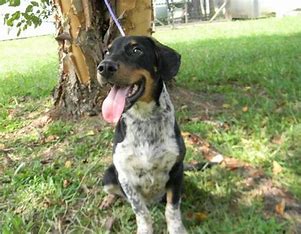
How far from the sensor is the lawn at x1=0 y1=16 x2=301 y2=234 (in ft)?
11.2

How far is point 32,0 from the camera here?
217 inches

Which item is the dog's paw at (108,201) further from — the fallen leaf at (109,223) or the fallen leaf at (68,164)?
the fallen leaf at (68,164)

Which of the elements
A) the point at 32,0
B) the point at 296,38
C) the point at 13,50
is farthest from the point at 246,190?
the point at 13,50

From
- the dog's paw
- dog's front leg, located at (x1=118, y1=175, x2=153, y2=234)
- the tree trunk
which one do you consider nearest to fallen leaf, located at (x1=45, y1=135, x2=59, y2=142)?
the tree trunk

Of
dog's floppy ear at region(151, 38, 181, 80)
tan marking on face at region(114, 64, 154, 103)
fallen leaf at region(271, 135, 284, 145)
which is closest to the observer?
tan marking on face at region(114, 64, 154, 103)

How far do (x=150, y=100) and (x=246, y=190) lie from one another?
3.62 feet

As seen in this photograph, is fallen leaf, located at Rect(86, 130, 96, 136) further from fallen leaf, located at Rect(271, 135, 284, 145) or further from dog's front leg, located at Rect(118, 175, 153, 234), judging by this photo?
fallen leaf, located at Rect(271, 135, 284, 145)

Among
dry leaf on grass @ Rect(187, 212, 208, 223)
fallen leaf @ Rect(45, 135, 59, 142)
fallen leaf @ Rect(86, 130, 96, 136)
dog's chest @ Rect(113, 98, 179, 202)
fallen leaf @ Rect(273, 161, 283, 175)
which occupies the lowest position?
dry leaf on grass @ Rect(187, 212, 208, 223)

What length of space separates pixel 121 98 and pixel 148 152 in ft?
1.41

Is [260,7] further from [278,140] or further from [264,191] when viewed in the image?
[264,191]

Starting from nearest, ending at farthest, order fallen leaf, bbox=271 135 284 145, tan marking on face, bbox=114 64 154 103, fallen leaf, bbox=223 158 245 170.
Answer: tan marking on face, bbox=114 64 154 103, fallen leaf, bbox=223 158 245 170, fallen leaf, bbox=271 135 284 145

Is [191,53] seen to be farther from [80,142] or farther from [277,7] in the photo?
[277,7]

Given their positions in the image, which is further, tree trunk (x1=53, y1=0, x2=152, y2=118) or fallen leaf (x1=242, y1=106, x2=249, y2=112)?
fallen leaf (x1=242, y1=106, x2=249, y2=112)

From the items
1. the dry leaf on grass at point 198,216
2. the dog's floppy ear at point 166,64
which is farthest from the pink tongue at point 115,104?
the dry leaf on grass at point 198,216
